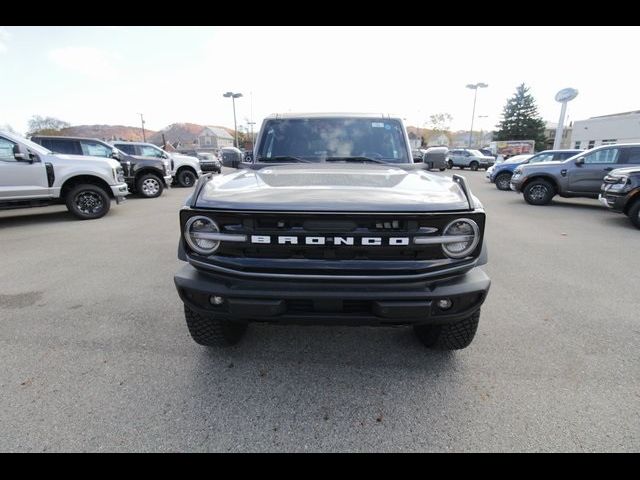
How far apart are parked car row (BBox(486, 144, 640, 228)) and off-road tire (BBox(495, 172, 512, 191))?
3741 mm

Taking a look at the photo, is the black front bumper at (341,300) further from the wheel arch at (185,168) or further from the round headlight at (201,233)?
the wheel arch at (185,168)

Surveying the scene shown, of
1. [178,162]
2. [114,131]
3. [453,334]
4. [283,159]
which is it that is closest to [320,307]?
[453,334]

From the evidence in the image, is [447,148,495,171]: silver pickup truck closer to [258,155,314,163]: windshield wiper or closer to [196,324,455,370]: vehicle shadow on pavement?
[258,155,314,163]: windshield wiper

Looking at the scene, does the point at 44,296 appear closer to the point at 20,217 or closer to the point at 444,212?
the point at 444,212

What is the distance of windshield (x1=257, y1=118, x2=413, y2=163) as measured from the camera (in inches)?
130

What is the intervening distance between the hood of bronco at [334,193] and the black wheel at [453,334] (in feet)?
2.90

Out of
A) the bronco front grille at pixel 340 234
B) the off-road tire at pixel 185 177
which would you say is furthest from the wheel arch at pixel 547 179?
the off-road tire at pixel 185 177

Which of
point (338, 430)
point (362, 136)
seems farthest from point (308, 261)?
point (362, 136)

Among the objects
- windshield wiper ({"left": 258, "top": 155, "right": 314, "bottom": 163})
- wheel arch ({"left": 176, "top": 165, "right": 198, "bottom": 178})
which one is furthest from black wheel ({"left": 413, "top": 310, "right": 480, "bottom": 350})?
wheel arch ({"left": 176, "top": 165, "right": 198, "bottom": 178})

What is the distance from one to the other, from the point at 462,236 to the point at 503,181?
45.5ft

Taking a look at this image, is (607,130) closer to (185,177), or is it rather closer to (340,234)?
(185,177)

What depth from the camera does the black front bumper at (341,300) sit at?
1850 millimetres

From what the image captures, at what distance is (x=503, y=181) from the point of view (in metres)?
13.9
